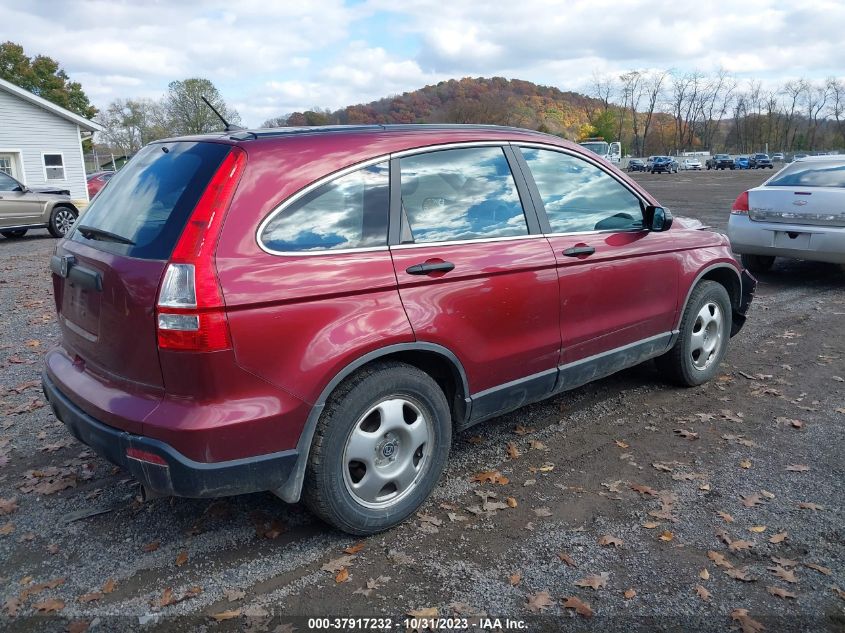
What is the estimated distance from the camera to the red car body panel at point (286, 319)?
2.70 meters

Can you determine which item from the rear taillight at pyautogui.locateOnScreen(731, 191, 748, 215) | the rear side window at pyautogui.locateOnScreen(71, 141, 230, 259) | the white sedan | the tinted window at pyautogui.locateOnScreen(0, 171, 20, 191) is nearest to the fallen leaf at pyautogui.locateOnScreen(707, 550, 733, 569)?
the rear side window at pyautogui.locateOnScreen(71, 141, 230, 259)

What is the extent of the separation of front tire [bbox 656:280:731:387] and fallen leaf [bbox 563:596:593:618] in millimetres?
2661

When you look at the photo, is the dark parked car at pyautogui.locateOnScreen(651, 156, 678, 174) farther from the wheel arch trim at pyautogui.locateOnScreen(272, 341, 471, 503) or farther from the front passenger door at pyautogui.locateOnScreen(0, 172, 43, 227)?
the wheel arch trim at pyautogui.locateOnScreen(272, 341, 471, 503)

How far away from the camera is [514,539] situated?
3.24 m

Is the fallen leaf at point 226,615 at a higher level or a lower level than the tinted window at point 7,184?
lower

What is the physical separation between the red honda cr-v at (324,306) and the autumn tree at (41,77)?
6670 cm

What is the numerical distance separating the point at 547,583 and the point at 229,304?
5.80ft

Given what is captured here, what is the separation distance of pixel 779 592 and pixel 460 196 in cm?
231

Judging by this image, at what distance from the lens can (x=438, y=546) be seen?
320cm

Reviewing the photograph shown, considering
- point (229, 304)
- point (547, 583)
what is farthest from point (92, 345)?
point (547, 583)

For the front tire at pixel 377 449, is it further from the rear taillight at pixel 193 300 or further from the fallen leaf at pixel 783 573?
the fallen leaf at pixel 783 573

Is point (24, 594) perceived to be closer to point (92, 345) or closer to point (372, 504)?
point (92, 345)

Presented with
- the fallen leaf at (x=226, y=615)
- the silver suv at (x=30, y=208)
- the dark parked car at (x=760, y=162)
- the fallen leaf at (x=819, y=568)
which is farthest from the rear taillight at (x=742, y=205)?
the dark parked car at (x=760, y=162)

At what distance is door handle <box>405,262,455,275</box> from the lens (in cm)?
321
